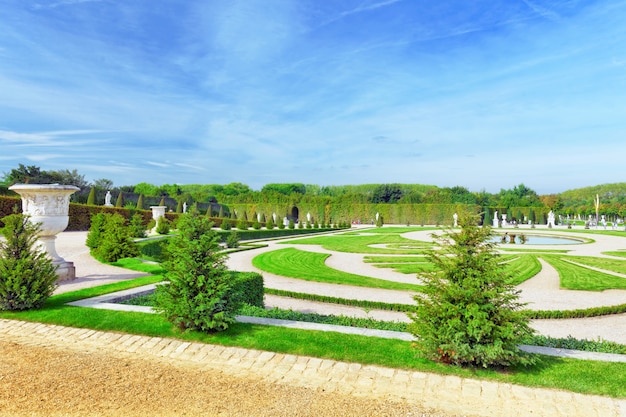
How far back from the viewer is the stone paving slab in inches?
160

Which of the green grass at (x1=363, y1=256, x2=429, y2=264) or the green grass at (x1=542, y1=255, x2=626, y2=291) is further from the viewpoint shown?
the green grass at (x1=363, y1=256, x2=429, y2=264)

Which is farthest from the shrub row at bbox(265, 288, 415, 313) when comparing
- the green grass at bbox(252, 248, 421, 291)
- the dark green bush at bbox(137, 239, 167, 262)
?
the dark green bush at bbox(137, 239, 167, 262)

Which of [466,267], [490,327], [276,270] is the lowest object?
[276,270]

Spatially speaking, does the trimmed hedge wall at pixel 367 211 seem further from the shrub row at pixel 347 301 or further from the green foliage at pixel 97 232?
the shrub row at pixel 347 301

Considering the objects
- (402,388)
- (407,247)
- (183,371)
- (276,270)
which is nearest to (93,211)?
(276,270)

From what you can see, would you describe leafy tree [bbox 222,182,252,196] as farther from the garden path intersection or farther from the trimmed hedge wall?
the garden path intersection

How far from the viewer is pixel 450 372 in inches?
188

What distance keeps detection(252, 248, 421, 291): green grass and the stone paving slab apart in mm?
6130

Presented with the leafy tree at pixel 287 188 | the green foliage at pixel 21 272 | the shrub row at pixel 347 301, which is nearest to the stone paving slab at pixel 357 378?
the green foliage at pixel 21 272

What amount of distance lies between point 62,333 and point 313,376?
13.8ft

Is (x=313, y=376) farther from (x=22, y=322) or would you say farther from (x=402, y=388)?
(x=22, y=322)

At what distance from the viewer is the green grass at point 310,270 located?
41.6ft

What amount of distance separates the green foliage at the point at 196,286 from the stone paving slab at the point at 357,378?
379 millimetres

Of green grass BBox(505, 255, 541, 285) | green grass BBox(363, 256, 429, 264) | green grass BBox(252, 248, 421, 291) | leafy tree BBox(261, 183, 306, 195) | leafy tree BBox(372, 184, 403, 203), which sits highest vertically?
leafy tree BBox(261, 183, 306, 195)
